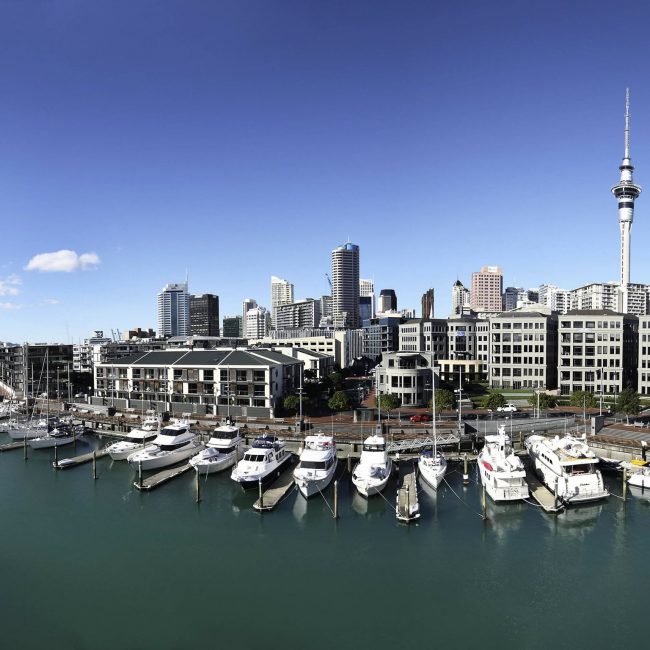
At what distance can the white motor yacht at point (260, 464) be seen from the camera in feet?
192

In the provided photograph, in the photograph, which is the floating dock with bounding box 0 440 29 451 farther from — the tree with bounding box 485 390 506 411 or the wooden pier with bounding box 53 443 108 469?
the tree with bounding box 485 390 506 411

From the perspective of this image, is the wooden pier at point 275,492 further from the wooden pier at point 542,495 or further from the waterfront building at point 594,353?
the waterfront building at point 594,353

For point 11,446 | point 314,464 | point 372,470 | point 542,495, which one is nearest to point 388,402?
point 372,470

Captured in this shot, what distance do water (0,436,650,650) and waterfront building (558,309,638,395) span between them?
66.4 meters

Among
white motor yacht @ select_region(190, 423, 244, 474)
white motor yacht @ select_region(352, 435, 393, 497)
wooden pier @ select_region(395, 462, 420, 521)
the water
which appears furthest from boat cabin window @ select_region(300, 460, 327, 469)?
white motor yacht @ select_region(190, 423, 244, 474)

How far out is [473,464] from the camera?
7112 cm

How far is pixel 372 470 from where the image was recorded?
5897 cm

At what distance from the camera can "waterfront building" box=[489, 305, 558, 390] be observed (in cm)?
12612

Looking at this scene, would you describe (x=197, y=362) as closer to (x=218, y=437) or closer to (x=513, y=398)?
(x=218, y=437)

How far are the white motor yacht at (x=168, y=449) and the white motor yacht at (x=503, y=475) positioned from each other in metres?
43.5

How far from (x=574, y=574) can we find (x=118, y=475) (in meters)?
58.8

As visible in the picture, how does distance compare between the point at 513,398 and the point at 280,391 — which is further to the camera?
the point at 513,398

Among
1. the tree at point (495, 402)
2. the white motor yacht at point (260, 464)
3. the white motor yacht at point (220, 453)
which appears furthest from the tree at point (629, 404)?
the white motor yacht at point (220, 453)

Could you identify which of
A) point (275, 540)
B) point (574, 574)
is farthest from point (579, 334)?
point (275, 540)
